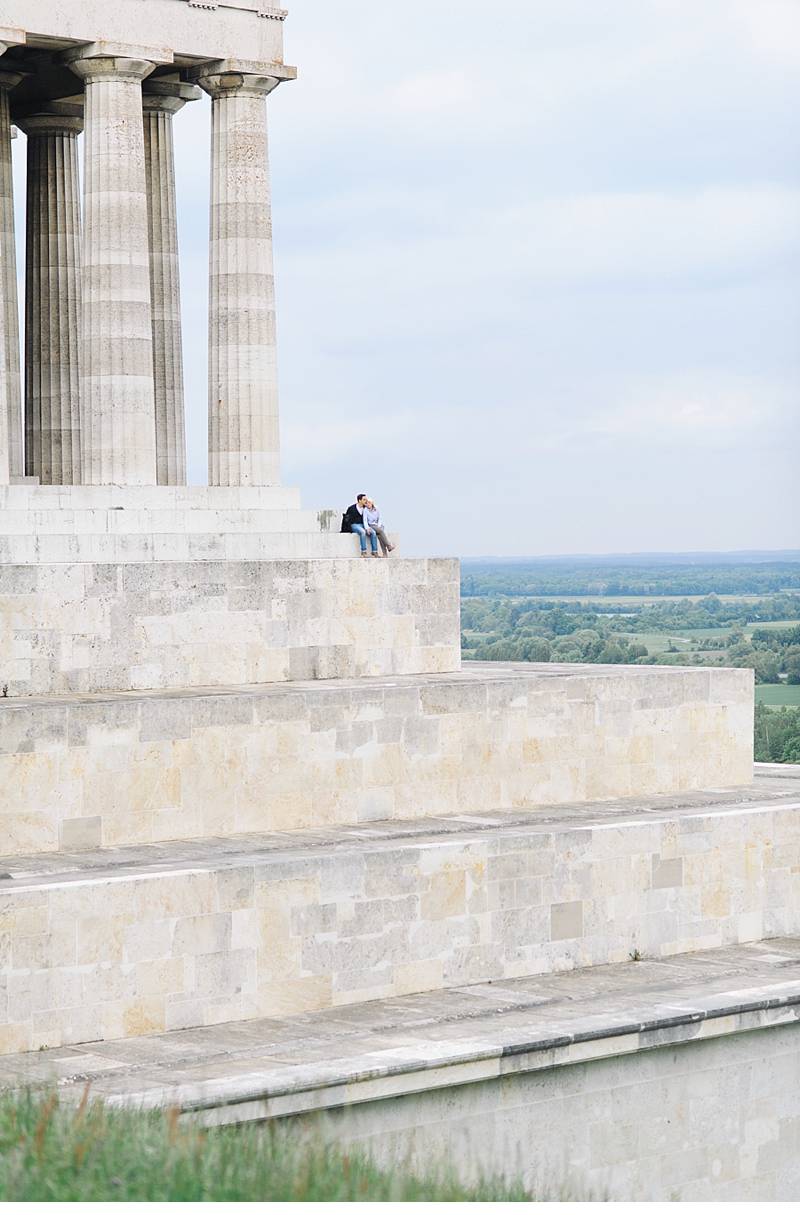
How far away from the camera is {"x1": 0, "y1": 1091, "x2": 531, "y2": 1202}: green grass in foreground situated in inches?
547

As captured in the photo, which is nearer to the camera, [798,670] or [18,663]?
[18,663]

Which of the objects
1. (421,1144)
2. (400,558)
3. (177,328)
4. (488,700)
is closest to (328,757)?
(488,700)

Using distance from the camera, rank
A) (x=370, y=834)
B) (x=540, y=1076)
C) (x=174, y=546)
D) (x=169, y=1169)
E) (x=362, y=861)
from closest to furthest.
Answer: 1. (x=169, y=1169)
2. (x=540, y=1076)
3. (x=362, y=861)
4. (x=370, y=834)
5. (x=174, y=546)

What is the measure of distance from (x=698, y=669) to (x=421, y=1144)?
11966mm

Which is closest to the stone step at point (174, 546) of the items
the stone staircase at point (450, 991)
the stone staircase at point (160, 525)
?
the stone staircase at point (160, 525)

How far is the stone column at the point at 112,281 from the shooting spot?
31672mm

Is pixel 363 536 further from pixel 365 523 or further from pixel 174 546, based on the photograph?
pixel 174 546

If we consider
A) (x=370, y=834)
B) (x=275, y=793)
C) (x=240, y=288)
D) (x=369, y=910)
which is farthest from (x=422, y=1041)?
(x=240, y=288)

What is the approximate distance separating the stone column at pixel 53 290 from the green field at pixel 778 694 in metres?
55.2

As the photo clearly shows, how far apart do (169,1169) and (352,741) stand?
1442 cm

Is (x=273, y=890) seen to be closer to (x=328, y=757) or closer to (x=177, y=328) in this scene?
(x=328, y=757)

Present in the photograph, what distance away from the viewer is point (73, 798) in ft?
84.6

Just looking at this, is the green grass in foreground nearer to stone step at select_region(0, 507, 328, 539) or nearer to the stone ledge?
the stone ledge

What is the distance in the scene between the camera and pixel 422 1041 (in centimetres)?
2319
